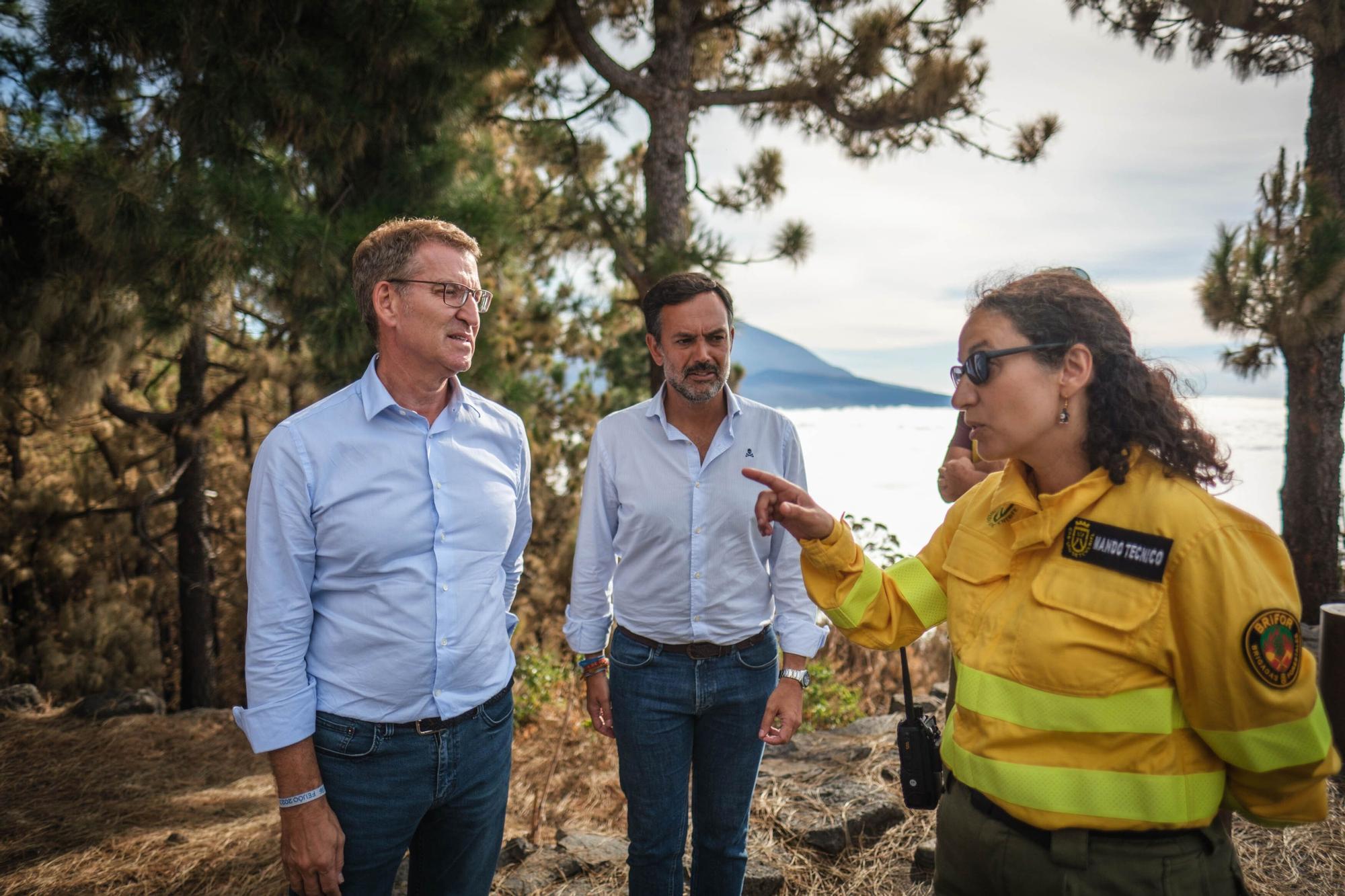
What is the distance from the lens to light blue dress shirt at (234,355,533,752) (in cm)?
155

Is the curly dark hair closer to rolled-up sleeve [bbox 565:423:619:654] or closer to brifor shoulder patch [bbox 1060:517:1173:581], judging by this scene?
brifor shoulder patch [bbox 1060:517:1173:581]

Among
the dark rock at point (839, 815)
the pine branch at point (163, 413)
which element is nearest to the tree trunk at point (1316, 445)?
the dark rock at point (839, 815)

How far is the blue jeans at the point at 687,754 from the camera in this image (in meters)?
2.06

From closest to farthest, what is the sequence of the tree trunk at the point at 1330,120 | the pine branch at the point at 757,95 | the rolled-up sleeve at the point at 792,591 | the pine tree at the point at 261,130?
the rolled-up sleeve at the point at 792,591
the pine tree at the point at 261,130
the pine branch at the point at 757,95
the tree trunk at the point at 1330,120

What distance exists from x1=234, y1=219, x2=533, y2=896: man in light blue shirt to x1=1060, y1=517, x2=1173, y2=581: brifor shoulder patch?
3.78 ft

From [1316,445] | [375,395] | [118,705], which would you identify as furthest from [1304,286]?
[118,705]

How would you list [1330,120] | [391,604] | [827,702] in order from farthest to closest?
[1330,120] → [827,702] → [391,604]

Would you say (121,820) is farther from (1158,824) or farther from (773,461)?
(1158,824)

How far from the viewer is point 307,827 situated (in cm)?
154

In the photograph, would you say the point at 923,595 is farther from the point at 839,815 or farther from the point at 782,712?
the point at 839,815

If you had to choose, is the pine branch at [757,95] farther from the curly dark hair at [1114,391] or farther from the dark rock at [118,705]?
the dark rock at [118,705]

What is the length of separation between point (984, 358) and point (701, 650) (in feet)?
3.54

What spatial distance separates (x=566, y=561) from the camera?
7.03 metres

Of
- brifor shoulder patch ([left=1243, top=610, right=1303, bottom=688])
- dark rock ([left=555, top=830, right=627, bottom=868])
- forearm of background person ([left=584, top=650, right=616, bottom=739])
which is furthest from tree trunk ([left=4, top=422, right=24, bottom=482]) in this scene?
brifor shoulder patch ([left=1243, top=610, right=1303, bottom=688])
